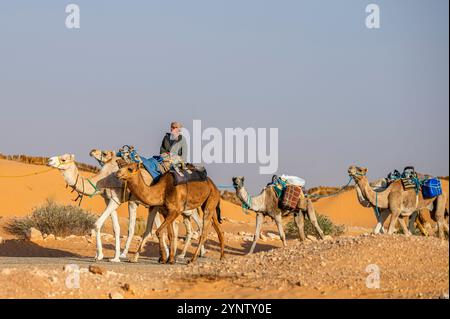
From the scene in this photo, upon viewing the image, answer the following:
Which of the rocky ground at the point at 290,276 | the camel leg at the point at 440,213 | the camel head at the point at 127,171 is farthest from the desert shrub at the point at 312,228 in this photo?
the rocky ground at the point at 290,276

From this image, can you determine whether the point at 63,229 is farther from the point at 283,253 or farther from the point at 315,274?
the point at 315,274

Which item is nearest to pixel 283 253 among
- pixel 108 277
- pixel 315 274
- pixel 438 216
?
pixel 315 274

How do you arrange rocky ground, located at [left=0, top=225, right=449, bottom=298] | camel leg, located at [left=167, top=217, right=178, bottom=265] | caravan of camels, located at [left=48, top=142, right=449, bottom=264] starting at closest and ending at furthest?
1. rocky ground, located at [left=0, top=225, right=449, bottom=298]
2. caravan of camels, located at [left=48, top=142, right=449, bottom=264]
3. camel leg, located at [left=167, top=217, right=178, bottom=265]

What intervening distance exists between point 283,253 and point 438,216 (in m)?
9.05

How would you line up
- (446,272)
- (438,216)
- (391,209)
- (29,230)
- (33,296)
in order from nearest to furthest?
(33,296) → (446,272) → (391,209) → (438,216) → (29,230)

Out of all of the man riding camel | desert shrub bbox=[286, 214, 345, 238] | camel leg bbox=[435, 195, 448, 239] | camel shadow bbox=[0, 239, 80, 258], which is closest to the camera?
the man riding camel

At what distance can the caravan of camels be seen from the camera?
2102cm

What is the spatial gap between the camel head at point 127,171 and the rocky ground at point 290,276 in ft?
7.22

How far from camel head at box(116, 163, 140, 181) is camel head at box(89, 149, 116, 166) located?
259 centimetres

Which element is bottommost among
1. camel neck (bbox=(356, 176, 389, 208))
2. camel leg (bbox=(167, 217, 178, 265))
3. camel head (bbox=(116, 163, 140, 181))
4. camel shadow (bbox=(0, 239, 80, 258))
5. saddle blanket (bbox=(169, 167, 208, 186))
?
camel shadow (bbox=(0, 239, 80, 258))

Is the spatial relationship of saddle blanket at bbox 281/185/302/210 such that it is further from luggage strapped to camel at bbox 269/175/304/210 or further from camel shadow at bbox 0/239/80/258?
camel shadow at bbox 0/239/80/258

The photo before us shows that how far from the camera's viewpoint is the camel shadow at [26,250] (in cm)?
2728

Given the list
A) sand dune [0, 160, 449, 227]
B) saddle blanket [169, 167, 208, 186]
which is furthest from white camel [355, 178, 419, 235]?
sand dune [0, 160, 449, 227]
